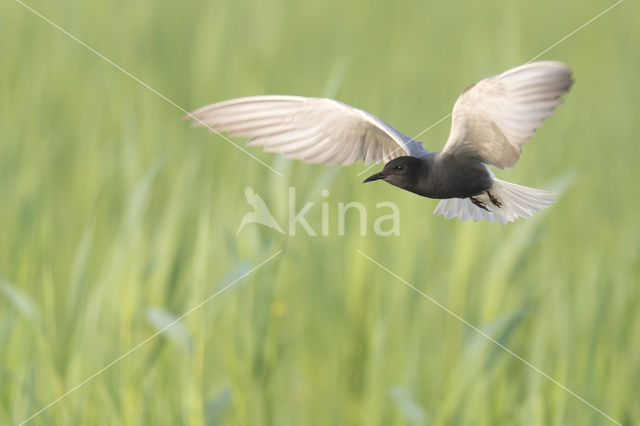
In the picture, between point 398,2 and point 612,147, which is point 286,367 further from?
point 398,2

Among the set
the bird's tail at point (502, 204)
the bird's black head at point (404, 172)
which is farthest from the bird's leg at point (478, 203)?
the bird's black head at point (404, 172)

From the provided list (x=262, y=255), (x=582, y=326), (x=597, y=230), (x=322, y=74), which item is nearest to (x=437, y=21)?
(x=322, y=74)

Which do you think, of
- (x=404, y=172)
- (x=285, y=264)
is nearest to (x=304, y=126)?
(x=404, y=172)

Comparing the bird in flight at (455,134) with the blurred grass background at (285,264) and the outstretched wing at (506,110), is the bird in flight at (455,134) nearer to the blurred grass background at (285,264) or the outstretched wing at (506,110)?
the outstretched wing at (506,110)

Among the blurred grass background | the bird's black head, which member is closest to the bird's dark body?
the bird's black head

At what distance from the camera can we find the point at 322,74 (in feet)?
10.0

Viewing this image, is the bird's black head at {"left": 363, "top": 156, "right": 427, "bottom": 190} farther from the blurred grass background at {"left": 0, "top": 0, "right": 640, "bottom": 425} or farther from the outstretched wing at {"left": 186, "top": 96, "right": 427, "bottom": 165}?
the blurred grass background at {"left": 0, "top": 0, "right": 640, "bottom": 425}

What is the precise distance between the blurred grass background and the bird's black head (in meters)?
0.69

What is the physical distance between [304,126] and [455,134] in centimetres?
22

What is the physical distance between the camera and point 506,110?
0.81 metres

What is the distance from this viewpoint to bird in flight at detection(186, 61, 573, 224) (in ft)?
2.54

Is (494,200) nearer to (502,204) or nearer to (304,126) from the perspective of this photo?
(502,204)

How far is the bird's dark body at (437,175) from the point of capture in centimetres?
80

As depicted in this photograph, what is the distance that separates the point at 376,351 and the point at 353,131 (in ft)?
2.19
